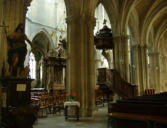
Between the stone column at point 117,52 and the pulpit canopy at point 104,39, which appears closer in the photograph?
the pulpit canopy at point 104,39

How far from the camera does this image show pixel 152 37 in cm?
2528

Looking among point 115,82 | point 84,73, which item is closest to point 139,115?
point 84,73

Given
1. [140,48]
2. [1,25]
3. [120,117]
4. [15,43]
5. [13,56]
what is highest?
[140,48]

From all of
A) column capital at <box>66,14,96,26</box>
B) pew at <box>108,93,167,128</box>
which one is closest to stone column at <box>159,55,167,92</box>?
column capital at <box>66,14,96,26</box>

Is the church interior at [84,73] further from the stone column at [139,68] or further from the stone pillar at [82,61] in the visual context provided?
the stone column at [139,68]

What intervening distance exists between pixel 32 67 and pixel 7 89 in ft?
77.7

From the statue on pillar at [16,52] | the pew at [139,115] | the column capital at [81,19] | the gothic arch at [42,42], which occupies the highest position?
the gothic arch at [42,42]

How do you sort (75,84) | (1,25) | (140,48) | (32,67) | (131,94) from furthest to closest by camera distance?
1. (32,67)
2. (140,48)
3. (131,94)
4. (75,84)
5. (1,25)

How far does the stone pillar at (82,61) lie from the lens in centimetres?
1055

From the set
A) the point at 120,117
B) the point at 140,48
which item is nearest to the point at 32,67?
the point at 140,48

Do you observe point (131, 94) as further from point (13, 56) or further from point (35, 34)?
point (35, 34)

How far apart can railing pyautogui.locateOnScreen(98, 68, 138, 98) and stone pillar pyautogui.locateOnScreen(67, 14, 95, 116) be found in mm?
3045

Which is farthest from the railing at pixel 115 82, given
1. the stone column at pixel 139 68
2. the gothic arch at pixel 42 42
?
the gothic arch at pixel 42 42

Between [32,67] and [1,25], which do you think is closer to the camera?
[1,25]
